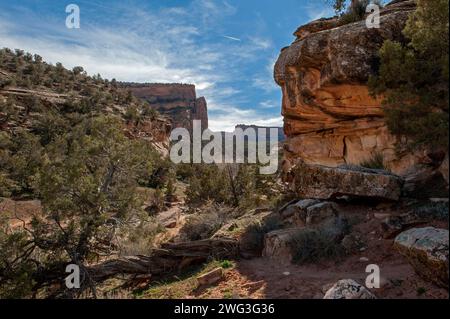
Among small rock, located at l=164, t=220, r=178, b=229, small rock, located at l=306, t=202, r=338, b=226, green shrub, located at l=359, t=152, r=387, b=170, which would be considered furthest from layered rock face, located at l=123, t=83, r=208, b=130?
small rock, located at l=306, t=202, r=338, b=226

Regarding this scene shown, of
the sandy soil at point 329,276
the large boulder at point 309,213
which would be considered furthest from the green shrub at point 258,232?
the sandy soil at point 329,276

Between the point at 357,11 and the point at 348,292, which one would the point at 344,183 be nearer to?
the point at 348,292

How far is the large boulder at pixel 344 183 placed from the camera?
7492 millimetres

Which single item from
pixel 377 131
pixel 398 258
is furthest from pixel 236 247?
pixel 377 131

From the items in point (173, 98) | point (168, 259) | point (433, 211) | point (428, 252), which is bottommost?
point (168, 259)

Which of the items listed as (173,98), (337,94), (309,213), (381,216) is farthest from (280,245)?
(173,98)

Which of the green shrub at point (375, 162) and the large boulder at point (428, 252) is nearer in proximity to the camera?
the large boulder at point (428, 252)

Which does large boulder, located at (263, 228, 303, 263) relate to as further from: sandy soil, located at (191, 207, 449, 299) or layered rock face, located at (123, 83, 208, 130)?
layered rock face, located at (123, 83, 208, 130)

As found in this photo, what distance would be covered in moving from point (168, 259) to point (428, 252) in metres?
5.77

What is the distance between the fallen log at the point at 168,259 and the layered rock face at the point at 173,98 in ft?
262

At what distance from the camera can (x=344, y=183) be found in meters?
7.99

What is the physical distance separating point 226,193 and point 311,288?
13217mm

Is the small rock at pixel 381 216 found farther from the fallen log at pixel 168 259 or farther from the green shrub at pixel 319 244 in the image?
the fallen log at pixel 168 259
